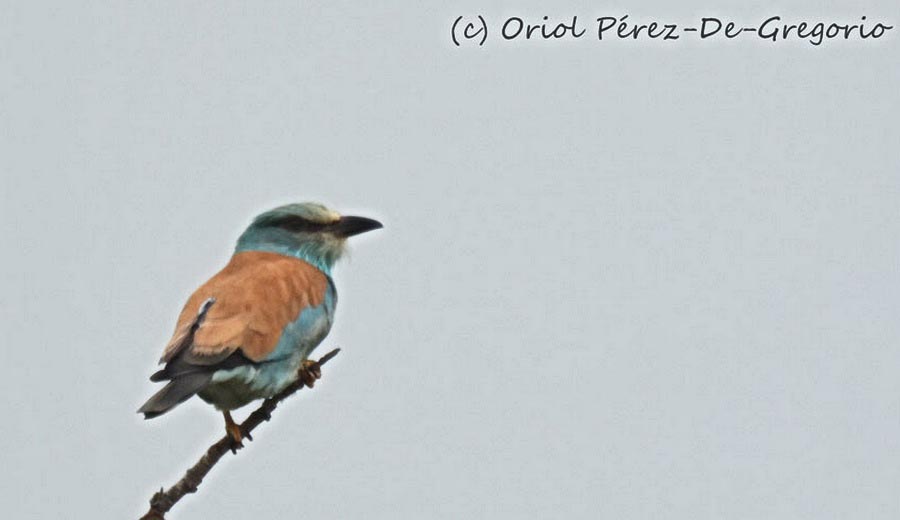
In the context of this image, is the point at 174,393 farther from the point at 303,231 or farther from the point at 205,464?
the point at 303,231

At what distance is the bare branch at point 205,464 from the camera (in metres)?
4.73

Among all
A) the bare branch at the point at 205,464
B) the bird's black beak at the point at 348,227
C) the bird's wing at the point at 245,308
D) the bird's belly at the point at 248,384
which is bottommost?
the bare branch at the point at 205,464

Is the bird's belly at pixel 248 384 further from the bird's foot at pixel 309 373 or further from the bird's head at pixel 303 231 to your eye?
the bird's head at pixel 303 231

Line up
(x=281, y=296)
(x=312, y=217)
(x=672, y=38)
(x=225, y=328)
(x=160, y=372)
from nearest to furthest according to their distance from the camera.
→ (x=160, y=372) < (x=225, y=328) < (x=281, y=296) < (x=312, y=217) < (x=672, y=38)

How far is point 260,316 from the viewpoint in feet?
19.2

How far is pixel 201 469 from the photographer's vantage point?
4.88m

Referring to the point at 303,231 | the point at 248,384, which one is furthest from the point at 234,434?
the point at 303,231

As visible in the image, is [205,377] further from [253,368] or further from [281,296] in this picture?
[281,296]

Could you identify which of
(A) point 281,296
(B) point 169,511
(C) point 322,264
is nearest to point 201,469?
(B) point 169,511

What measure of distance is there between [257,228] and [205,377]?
1475 mm

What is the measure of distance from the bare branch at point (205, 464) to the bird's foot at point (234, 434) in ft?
0.07

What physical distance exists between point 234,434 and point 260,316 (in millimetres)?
530

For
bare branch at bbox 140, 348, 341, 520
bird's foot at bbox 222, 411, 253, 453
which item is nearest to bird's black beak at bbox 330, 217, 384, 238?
bird's foot at bbox 222, 411, 253, 453

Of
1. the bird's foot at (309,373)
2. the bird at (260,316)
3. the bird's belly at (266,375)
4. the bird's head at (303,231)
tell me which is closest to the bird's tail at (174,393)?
the bird at (260,316)
